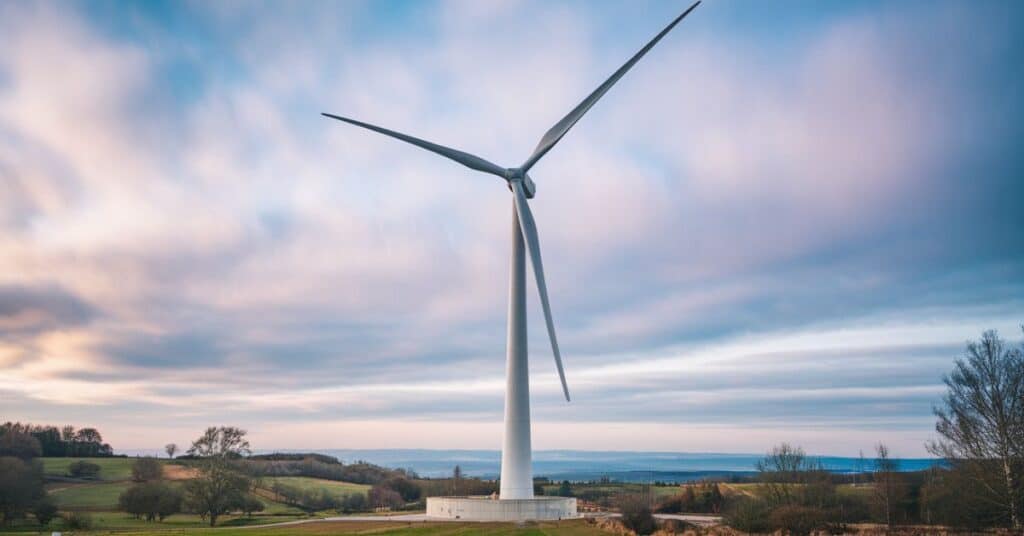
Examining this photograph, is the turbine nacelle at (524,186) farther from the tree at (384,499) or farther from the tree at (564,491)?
the tree at (384,499)

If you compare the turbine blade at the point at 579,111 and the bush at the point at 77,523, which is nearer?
the turbine blade at the point at 579,111

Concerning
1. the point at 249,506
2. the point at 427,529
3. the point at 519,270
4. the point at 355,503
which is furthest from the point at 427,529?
the point at 355,503

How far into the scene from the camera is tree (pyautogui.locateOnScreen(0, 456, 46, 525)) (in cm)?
6956

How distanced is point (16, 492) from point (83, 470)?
43496mm

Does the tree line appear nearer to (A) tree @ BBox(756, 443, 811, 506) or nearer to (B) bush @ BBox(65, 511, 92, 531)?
(B) bush @ BBox(65, 511, 92, 531)

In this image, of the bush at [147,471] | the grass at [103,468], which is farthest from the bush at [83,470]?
the bush at [147,471]

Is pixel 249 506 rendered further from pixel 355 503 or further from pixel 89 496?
pixel 89 496

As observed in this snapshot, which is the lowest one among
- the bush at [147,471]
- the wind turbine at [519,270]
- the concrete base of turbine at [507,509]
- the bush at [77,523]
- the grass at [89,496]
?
the grass at [89,496]

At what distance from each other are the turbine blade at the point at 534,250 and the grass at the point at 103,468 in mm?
87481

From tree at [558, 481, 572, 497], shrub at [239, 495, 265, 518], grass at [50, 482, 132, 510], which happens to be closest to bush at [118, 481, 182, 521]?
shrub at [239, 495, 265, 518]

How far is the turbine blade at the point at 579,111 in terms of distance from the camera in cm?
5094

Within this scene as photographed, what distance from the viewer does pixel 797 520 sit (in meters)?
41.8

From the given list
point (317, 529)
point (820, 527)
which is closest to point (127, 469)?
point (317, 529)

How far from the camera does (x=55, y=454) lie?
132750 millimetres
